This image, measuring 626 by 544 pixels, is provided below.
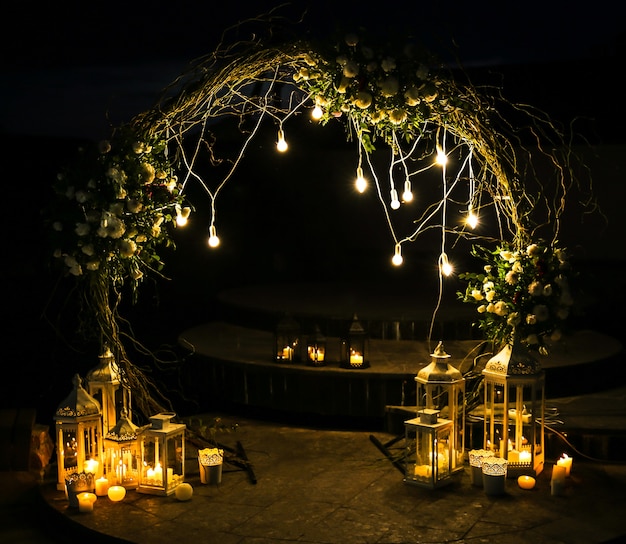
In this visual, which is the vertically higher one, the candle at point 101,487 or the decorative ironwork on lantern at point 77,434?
the decorative ironwork on lantern at point 77,434

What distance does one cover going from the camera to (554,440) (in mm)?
5641

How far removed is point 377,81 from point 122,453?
258 cm

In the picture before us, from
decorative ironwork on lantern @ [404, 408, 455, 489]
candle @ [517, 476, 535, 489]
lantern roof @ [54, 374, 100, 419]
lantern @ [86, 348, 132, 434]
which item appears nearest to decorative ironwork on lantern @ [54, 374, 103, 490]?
lantern roof @ [54, 374, 100, 419]

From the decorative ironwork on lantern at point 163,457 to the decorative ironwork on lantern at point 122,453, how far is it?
44 millimetres

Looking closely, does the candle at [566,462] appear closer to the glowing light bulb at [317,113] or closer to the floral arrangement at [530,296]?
the floral arrangement at [530,296]

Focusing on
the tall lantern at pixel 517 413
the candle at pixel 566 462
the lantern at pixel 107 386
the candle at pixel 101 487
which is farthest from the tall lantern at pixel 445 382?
the candle at pixel 101 487

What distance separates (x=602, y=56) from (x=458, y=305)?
4251mm

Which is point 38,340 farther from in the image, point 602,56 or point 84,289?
point 602,56

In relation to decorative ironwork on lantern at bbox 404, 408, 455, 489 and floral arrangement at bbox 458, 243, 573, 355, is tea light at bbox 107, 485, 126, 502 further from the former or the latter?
floral arrangement at bbox 458, 243, 573, 355

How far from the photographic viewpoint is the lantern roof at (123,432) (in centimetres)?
493

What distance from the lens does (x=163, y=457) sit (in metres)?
4.91

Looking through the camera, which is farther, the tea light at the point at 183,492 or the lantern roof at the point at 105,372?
the lantern roof at the point at 105,372

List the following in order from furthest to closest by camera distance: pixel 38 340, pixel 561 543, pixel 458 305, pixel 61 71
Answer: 1. pixel 61 71
2. pixel 38 340
3. pixel 458 305
4. pixel 561 543

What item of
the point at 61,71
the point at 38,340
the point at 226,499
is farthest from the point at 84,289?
the point at 61,71
